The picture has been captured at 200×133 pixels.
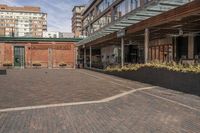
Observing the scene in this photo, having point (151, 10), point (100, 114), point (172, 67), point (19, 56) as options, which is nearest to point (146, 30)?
point (151, 10)

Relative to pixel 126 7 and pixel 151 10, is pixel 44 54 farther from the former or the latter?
pixel 151 10

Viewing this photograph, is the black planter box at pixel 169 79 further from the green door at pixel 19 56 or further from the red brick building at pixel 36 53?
the green door at pixel 19 56

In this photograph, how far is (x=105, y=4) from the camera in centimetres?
5450

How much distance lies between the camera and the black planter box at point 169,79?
14580 millimetres

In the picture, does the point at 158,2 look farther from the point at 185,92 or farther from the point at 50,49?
the point at 50,49

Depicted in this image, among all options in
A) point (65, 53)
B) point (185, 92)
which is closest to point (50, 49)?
point (65, 53)

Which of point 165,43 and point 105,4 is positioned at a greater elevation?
point 105,4

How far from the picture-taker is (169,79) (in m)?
17.1

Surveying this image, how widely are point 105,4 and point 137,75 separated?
34.2 meters

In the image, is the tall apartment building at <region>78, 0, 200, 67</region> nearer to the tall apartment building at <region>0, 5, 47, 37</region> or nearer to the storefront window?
the storefront window

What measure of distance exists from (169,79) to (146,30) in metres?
5.42

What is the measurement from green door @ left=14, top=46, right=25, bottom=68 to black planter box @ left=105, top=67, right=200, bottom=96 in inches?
1226

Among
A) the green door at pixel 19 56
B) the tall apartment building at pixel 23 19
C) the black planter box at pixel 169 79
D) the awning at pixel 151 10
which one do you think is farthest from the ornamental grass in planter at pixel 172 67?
the tall apartment building at pixel 23 19

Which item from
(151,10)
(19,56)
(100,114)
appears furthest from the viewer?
(19,56)
